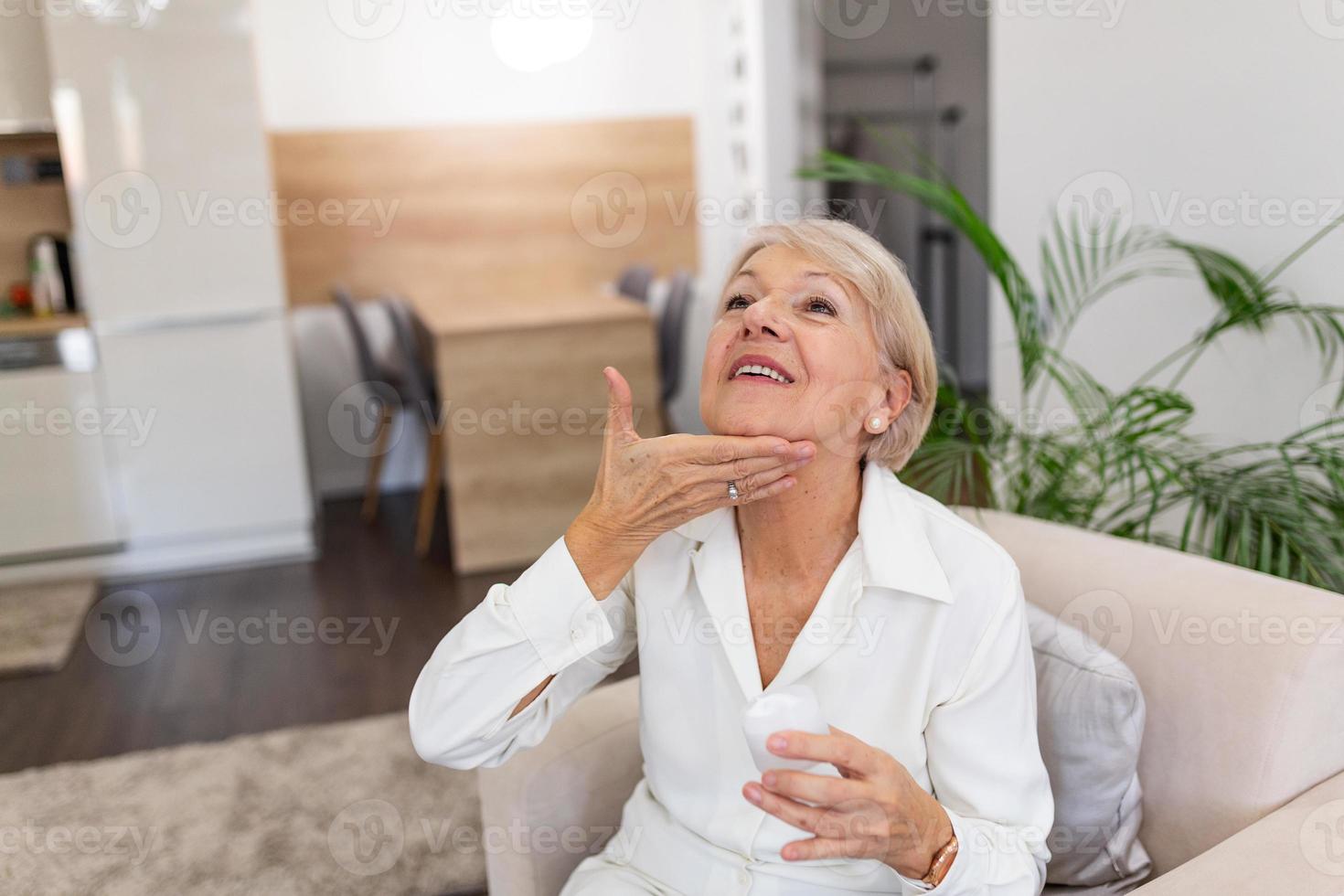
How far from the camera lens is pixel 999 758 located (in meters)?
1.21

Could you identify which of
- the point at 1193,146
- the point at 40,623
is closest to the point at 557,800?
the point at 1193,146

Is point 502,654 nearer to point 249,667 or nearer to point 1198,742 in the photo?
point 1198,742

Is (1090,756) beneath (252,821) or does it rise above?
above

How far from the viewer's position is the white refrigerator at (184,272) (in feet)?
13.0

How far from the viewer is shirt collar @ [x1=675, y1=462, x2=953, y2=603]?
1270 mm

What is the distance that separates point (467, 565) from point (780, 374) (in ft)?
9.95

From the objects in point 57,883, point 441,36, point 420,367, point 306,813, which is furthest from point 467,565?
point 441,36

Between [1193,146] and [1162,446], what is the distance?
572 mm

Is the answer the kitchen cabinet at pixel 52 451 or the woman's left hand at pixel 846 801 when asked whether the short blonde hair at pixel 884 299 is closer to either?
the woman's left hand at pixel 846 801

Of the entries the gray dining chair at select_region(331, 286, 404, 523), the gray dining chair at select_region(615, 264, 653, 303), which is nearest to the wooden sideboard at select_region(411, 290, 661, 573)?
the gray dining chair at select_region(331, 286, 404, 523)

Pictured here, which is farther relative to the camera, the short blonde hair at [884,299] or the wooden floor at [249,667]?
the wooden floor at [249,667]

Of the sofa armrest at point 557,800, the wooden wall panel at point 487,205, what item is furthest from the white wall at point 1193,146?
the wooden wall panel at point 487,205

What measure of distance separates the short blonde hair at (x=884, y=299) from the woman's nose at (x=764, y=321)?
0.29 ft

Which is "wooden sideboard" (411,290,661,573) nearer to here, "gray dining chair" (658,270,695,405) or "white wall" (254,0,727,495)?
"gray dining chair" (658,270,695,405)
